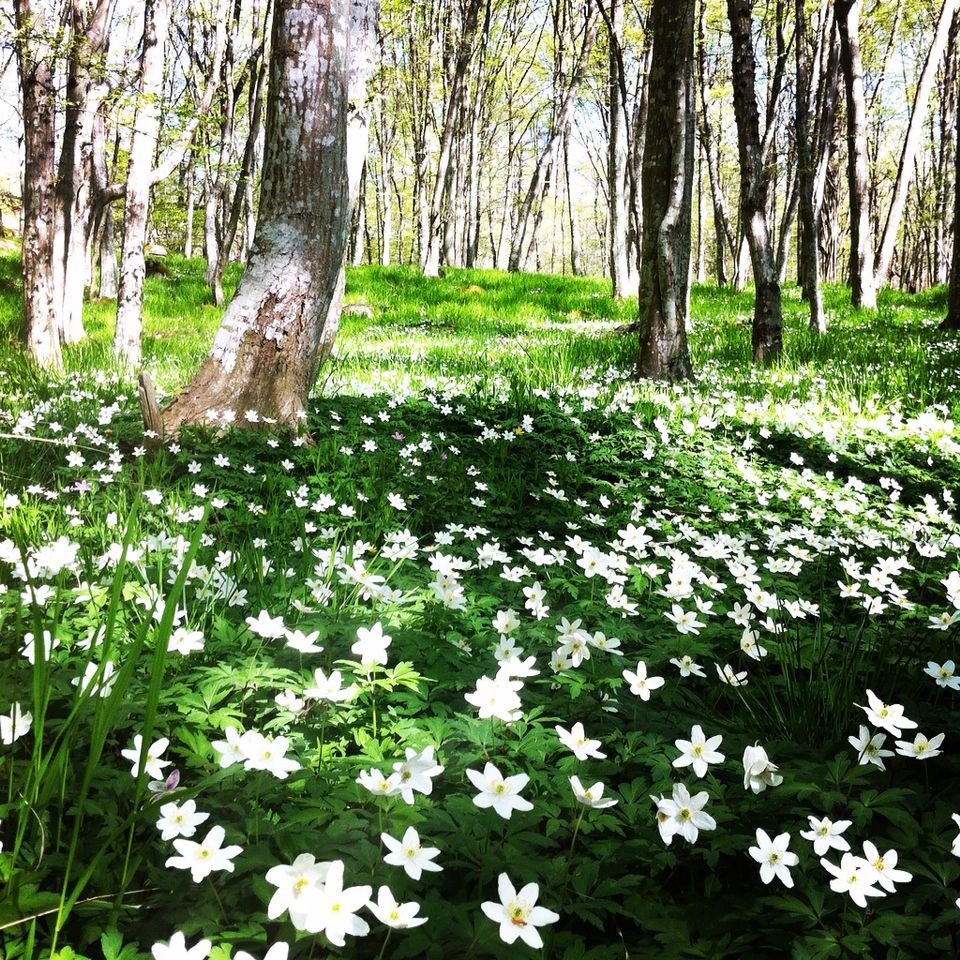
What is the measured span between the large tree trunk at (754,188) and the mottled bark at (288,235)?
189 inches

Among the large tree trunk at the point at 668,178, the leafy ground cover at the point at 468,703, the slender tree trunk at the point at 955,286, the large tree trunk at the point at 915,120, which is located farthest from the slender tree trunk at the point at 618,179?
the leafy ground cover at the point at 468,703

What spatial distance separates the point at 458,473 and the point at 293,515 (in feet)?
4.04

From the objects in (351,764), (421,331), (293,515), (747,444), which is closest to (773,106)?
(421,331)

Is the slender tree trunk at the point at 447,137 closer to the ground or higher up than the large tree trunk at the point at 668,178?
higher up

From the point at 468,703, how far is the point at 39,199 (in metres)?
7.80

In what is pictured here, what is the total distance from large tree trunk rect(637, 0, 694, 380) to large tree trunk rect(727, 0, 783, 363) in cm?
144

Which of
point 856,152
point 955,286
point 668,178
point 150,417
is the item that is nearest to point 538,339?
point 668,178

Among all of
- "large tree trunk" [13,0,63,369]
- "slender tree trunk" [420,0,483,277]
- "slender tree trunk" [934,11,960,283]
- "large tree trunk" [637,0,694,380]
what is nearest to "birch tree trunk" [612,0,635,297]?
"slender tree trunk" [420,0,483,277]

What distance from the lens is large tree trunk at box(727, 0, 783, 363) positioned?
275 inches

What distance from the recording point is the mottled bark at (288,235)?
13.5 ft

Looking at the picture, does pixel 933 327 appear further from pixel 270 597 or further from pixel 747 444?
pixel 270 597

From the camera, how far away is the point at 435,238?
60.7 ft

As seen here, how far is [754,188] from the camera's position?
761 centimetres

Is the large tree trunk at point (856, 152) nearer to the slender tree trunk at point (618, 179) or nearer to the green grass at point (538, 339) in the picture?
the green grass at point (538, 339)
